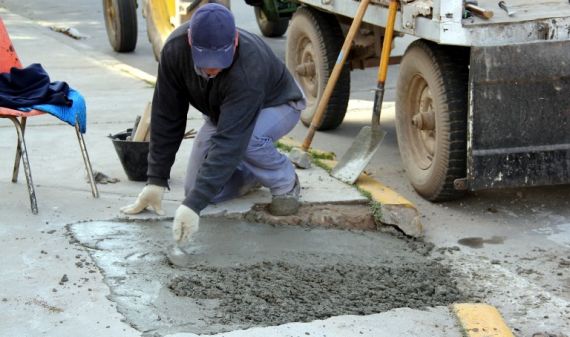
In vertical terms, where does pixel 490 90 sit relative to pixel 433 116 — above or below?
above

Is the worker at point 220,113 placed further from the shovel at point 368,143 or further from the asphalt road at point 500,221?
the asphalt road at point 500,221

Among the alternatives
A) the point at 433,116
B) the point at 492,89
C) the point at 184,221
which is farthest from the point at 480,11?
the point at 184,221

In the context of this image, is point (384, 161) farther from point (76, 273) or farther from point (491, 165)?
point (76, 273)

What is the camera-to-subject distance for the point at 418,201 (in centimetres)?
647

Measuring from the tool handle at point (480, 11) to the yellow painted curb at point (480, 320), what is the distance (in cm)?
181

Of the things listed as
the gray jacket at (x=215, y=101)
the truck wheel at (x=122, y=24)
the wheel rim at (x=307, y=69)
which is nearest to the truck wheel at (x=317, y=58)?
the wheel rim at (x=307, y=69)

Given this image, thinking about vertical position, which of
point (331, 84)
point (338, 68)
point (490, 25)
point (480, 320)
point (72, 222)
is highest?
point (490, 25)

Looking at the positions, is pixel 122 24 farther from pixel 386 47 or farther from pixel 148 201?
pixel 148 201

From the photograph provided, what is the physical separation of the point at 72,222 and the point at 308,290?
1539mm

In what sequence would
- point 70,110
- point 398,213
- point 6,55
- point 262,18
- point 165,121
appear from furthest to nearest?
point 262,18 < point 6,55 < point 70,110 < point 398,213 < point 165,121

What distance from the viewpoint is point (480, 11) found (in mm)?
5629

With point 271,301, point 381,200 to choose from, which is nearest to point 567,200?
point 381,200

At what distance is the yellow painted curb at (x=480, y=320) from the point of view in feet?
14.2

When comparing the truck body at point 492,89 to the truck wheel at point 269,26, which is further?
the truck wheel at point 269,26
